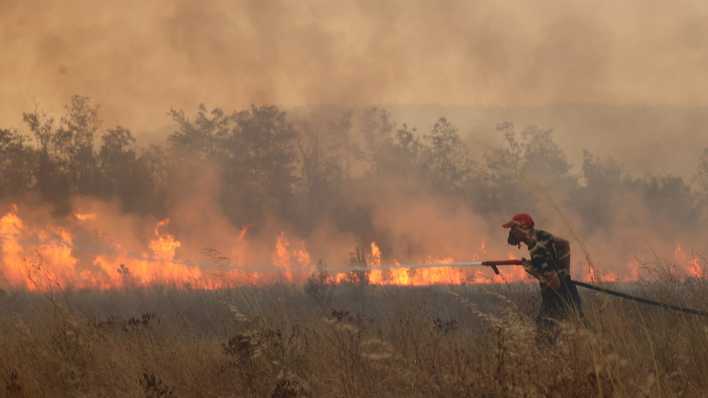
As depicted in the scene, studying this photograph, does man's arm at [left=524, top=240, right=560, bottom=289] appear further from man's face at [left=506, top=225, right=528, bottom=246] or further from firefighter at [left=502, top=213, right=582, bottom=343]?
man's face at [left=506, top=225, right=528, bottom=246]

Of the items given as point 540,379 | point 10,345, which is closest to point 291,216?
point 10,345

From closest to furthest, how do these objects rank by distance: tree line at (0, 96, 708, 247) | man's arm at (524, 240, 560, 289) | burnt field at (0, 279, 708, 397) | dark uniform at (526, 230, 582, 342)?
burnt field at (0, 279, 708, 397) < man's arm at (524, 240, 560, 289) < dark uniform at (526, 230, 582, 342) < tree line at (0, 96, 708, 247)

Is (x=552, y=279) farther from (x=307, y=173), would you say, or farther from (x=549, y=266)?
(x=307, y=173)

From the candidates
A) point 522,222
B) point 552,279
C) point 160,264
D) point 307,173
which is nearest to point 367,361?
point 552,279

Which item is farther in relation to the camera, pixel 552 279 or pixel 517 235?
pixel 517 235

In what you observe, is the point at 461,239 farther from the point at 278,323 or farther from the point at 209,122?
the point at 278,323

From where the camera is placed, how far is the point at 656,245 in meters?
56.0

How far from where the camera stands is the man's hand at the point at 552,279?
261 inches

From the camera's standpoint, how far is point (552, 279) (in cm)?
668

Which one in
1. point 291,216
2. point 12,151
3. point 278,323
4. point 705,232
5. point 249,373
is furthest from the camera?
point 705,232

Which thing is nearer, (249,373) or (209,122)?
(249,373)

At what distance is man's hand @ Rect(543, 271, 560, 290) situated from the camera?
6.64m

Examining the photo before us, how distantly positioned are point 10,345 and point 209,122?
160 ft

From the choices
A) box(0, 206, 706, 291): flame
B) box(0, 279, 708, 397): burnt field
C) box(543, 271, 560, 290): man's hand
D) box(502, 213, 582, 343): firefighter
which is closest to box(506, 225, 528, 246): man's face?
box(502, 213, 582, 343): firefighter
